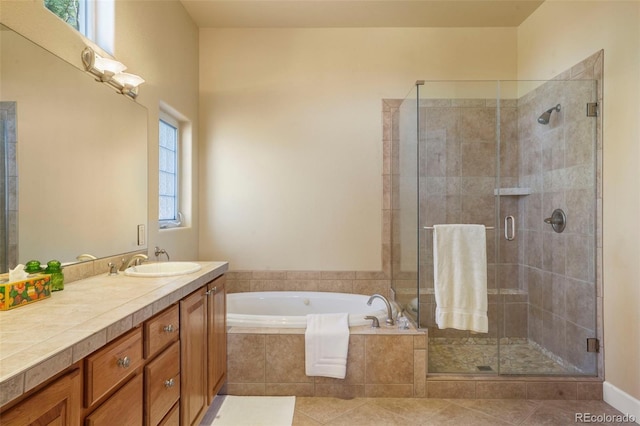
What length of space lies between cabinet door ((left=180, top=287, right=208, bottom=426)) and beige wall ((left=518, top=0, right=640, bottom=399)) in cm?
241

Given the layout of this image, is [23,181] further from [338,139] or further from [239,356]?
[338,139]

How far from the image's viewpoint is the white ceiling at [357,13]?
2.73 meters

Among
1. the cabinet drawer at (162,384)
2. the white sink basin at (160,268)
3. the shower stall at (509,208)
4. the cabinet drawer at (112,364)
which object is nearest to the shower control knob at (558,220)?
the shower stall at (509,208)

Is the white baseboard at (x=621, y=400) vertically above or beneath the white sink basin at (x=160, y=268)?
beneath

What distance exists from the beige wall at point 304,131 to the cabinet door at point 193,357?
1.43 meters

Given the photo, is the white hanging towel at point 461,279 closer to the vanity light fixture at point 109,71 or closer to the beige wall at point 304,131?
the beige wall at point 304,131

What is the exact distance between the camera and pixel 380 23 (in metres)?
3.02

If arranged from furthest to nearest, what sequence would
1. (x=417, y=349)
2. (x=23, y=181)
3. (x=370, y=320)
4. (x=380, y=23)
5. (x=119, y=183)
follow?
(x=380, y=23), (x=370, y=320), (x=417, y=349), (x=119, y=183), (x=23, y=181)

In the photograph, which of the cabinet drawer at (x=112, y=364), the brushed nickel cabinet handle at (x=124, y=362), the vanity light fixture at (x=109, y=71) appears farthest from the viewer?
the vanity light fixture at (x=109, y=71)

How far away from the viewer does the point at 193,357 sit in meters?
1.58

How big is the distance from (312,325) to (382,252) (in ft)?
3.83

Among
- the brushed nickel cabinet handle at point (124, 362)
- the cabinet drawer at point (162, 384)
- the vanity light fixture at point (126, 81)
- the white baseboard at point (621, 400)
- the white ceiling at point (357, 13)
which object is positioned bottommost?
the white baseboard at point (621, 400)

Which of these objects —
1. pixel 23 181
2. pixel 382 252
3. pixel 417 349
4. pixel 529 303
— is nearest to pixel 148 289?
pixel 23 181

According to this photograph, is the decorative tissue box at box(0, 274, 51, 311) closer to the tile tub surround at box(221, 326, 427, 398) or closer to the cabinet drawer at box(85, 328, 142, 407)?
the cabinet drawer at box(85, 328, 142, 407)
